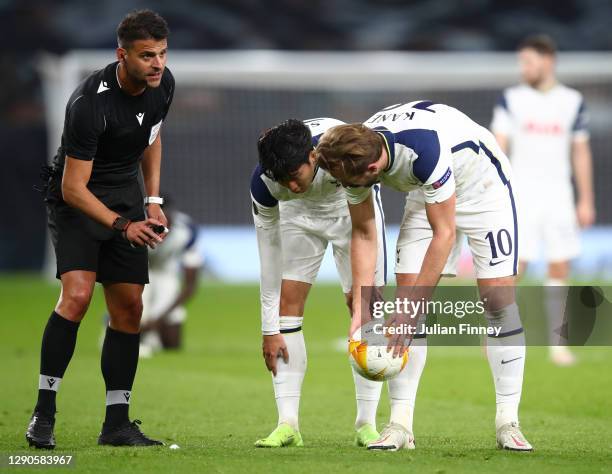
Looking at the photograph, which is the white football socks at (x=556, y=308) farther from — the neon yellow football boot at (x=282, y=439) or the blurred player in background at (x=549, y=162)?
the neon yellow football boot at (x=282, y=439)

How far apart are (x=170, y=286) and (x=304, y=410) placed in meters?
4.69

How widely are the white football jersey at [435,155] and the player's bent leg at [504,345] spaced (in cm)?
50

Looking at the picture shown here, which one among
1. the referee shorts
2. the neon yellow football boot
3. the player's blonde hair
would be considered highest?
the player's blonde hair

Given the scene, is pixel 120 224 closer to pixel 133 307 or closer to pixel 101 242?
pixel 101 242

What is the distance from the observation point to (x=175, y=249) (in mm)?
12203

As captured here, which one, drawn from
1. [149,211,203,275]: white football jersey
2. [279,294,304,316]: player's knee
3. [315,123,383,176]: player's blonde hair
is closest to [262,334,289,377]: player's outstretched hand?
[279,294,304,316]: player's knee

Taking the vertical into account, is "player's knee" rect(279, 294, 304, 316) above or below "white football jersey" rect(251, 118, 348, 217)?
below

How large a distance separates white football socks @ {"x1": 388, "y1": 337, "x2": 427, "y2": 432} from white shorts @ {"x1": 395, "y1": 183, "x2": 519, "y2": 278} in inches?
17.6

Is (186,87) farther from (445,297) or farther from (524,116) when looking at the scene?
(445,297)

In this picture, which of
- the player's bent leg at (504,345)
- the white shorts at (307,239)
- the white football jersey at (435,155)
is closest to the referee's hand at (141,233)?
the white shorts at (307,239)

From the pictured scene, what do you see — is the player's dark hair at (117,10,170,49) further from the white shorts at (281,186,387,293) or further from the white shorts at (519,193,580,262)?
the white shorts at (519,193,580,262)

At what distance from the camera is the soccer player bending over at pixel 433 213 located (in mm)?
5520

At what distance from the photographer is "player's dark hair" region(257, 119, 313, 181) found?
5.57 metres

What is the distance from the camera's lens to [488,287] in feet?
20.2
